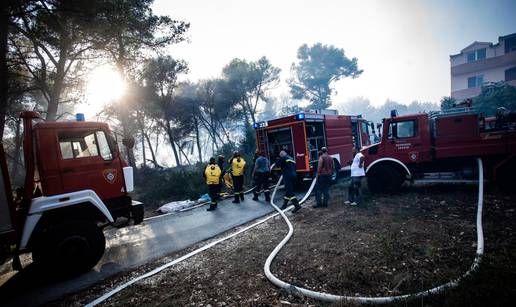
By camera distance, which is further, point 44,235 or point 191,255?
point 191,255

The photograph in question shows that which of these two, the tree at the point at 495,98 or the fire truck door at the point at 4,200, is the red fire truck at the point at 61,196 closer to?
the fire truck door at the point at 4,200

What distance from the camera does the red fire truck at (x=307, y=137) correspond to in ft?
31.0

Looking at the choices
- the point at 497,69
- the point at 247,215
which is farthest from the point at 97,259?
the point at 497,69

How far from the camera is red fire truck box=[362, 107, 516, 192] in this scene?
6.57 meters

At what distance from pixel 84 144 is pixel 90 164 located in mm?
419

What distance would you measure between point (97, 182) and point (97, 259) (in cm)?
138

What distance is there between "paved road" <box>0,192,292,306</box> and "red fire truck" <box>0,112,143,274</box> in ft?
1.13

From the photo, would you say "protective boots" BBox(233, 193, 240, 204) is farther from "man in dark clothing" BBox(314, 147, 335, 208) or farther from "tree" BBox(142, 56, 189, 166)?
"tree" BBox(142, 56, 189, 166)

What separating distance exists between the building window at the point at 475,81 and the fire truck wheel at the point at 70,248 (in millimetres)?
38803

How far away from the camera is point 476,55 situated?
29703mm

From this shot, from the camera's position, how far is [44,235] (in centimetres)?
407

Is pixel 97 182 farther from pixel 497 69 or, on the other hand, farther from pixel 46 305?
pixel 497 69

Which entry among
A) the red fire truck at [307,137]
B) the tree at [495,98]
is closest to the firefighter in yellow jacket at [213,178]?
the red fire truck at [307,137]

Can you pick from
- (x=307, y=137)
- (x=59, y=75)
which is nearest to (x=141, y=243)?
(x=307, y=137)
